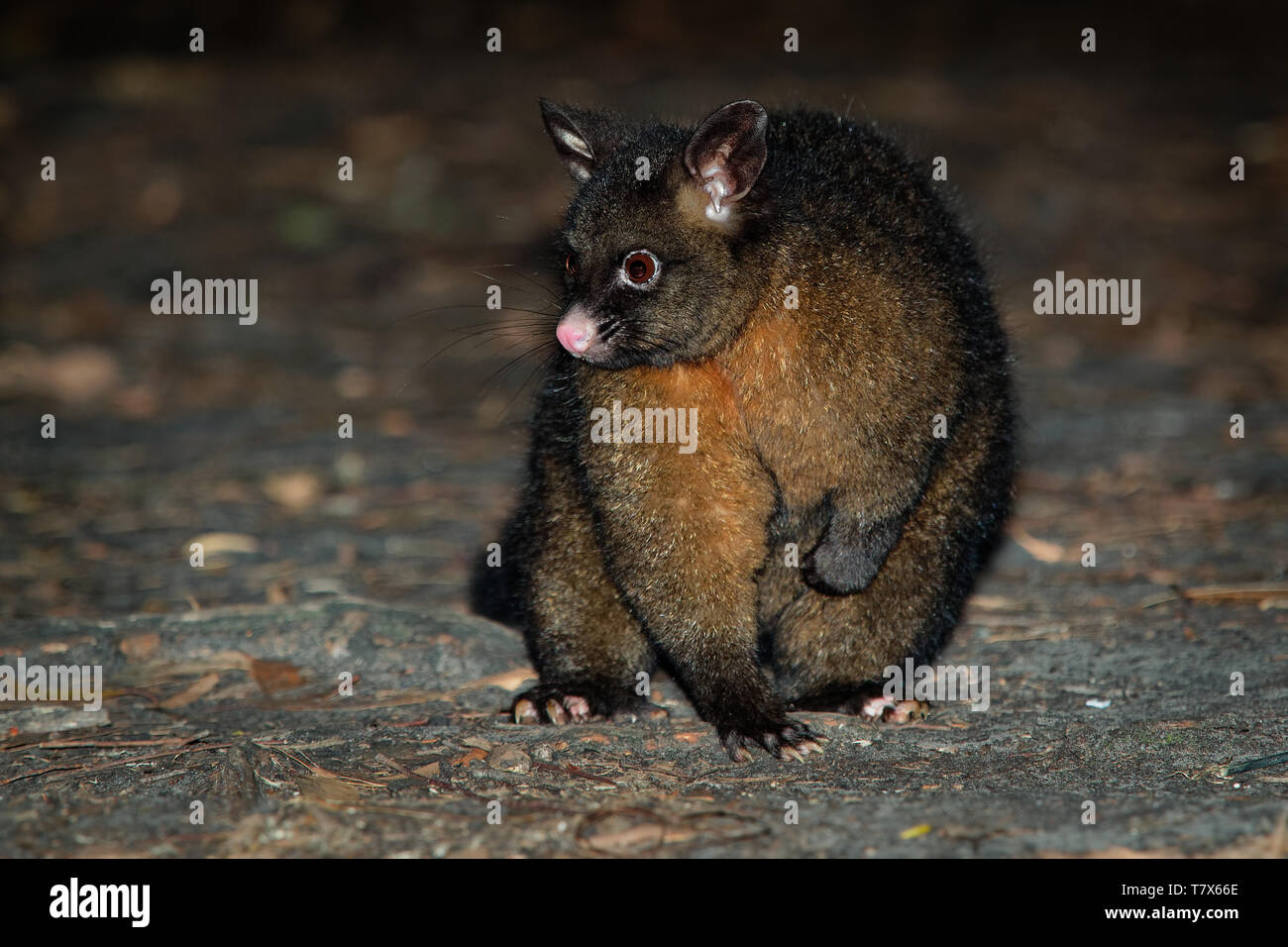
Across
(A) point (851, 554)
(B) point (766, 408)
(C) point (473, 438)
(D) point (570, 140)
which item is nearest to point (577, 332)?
(B) point (766, 408)

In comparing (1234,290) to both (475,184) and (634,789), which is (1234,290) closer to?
(475,184)

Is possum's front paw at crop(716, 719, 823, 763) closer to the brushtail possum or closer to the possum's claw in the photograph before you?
the brushtail possum

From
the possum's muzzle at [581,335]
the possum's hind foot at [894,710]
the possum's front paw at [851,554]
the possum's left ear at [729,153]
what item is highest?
the possum's left ear at [729,153]

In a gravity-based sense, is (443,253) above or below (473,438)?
above

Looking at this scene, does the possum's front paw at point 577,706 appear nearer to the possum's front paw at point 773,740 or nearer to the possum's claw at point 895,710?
the possum's front paw at point 773,740

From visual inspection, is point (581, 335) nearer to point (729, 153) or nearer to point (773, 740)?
point (729, 153)

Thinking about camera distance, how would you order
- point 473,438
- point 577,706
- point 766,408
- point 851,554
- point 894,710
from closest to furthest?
point 766,408 → point 851,554 → point 894,710 → point 577,706 → point 473,438

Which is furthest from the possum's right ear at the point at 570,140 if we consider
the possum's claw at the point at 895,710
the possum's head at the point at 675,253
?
the possum's claw at the point at 895,710
